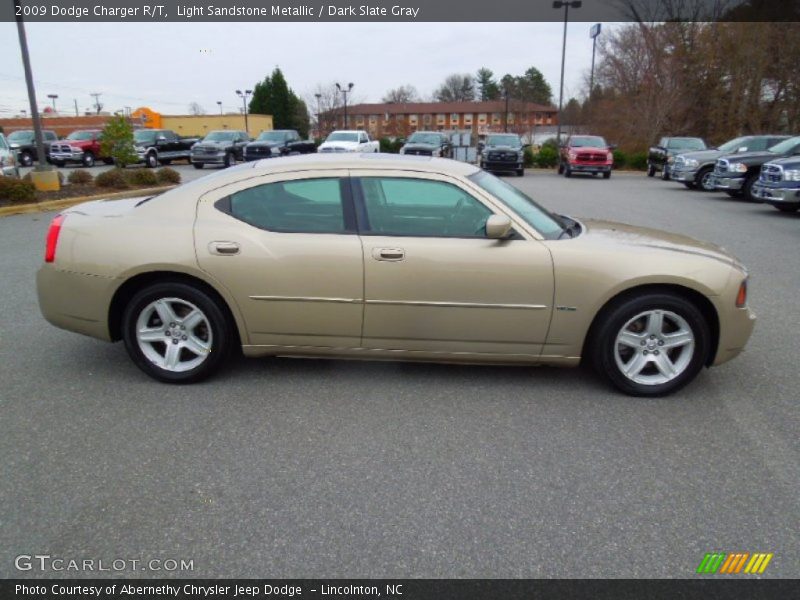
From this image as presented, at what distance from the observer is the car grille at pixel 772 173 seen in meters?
12.9

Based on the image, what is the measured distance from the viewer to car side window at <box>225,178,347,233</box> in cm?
412

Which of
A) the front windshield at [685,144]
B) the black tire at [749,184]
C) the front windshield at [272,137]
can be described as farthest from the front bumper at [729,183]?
the front windshield at [272,137]

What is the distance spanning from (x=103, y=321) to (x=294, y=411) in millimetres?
1579

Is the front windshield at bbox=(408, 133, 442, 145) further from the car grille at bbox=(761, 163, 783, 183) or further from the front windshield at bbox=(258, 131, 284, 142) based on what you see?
the car grille at bbox=(761, 163, 783, 183)

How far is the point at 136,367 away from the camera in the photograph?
14.9ft

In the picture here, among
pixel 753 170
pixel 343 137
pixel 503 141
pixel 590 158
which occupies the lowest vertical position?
pixel 590 158

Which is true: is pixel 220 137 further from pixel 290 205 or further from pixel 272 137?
pixel 290 205

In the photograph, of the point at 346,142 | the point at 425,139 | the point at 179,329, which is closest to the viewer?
the point at 179,329

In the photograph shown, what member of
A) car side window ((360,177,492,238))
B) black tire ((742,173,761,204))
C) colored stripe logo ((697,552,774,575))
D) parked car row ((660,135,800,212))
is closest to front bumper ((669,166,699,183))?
parked car row ((660,135,800,212))

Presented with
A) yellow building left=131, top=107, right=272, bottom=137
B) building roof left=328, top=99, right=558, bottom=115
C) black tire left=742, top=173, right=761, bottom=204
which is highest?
building roof left=328, top=99, right=558, bottom=115

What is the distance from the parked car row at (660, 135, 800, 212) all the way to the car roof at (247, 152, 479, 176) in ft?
37.6

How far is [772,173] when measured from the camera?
1320 cm

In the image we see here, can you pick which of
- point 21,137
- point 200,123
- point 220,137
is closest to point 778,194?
point 220,137

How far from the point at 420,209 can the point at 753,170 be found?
15319 mm
